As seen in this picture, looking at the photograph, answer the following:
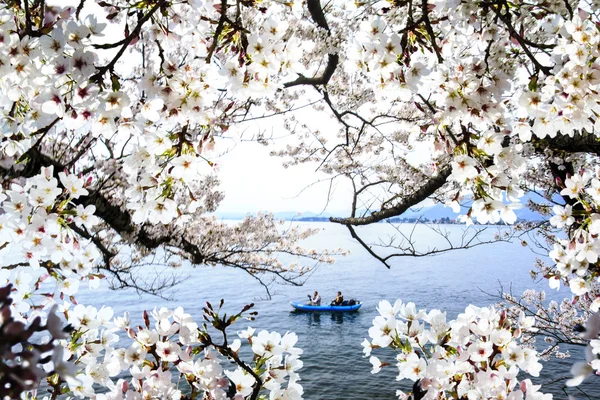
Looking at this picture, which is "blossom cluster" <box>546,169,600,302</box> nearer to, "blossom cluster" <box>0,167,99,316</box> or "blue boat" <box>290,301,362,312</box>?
"blossom cluster" <box>0,167,99,316</box>

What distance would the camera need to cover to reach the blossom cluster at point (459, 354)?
1.59 meters

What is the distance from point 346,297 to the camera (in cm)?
3073

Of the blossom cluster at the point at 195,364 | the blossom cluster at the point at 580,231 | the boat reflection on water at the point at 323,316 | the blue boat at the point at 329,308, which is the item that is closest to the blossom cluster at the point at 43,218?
the blossom cluster at the point at 195,364

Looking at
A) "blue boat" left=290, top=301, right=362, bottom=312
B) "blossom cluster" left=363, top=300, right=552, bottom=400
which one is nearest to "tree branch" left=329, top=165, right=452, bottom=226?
"blossom cluster" left=363, top=300, right=552, bottom=400

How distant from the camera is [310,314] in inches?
953

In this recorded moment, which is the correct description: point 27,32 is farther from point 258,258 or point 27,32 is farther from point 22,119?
point 258,258

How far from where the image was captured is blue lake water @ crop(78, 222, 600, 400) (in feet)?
46.5

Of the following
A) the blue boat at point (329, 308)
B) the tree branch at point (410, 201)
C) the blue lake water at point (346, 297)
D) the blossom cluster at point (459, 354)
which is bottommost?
the blue lake water at point (346, 297)

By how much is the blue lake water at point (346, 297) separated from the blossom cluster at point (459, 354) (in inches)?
182

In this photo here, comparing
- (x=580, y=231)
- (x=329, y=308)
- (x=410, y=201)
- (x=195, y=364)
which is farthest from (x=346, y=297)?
(x=195, y=364)

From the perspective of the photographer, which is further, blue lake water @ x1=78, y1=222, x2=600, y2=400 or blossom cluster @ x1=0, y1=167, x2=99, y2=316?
blue lake water @ x1=78, y1=222, x2=600, y2=400

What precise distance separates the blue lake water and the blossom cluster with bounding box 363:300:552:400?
4621 mm

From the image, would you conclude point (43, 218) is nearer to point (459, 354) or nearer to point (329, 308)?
point (459, 354)

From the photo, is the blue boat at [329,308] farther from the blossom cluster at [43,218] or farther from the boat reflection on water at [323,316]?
the blossom cluster at [43,218]
